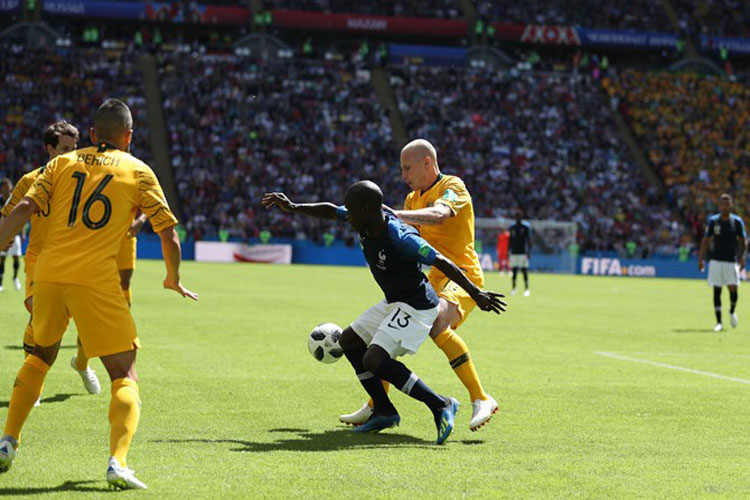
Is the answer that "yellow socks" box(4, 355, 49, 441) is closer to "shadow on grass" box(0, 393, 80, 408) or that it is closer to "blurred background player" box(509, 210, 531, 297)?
"shadow on grass" box(0, 393, 80, 408)

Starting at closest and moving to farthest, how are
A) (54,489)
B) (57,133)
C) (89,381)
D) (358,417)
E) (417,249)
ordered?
(54,489) < (417,249) < (358,417) < (57,133) < (89,381)

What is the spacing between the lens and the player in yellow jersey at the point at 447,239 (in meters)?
8.18

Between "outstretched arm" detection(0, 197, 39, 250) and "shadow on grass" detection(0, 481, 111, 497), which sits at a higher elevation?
"outstretched arm" detection(0, 197, 39, 250)

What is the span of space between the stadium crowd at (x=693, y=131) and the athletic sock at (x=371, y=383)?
47.9m

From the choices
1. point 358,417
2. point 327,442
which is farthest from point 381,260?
point 358,417

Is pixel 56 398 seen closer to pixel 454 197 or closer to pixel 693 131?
pixel 454 197

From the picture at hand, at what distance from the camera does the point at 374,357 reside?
7.71 m

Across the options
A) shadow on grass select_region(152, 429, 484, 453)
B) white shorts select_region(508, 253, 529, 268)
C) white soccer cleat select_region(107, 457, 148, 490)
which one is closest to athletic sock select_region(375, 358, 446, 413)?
shadow on grass select_region(152, 429, 484, 453)

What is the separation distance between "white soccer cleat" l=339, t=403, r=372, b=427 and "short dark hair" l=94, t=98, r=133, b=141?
3356 millimetres

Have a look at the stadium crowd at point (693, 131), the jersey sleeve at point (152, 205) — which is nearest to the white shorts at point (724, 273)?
the jersey sleeve at point (152, 205)

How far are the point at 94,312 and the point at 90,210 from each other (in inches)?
23.2

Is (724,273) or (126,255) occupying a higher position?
(126,255)

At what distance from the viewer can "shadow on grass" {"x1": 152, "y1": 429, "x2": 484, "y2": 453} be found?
7.41m

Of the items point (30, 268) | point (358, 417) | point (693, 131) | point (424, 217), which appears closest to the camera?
point (424, 217)
